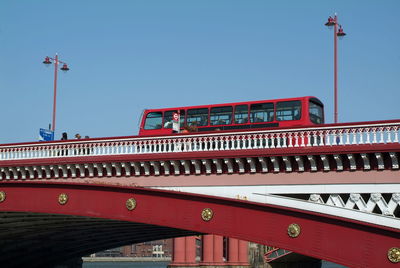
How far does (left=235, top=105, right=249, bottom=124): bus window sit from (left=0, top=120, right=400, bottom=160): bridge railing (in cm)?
792

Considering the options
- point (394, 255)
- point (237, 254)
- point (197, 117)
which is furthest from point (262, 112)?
point (237, 254)

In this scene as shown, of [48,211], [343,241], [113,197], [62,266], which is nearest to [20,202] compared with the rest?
[48,211]

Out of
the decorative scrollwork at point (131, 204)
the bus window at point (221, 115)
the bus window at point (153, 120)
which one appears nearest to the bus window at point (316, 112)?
the bus window at point (221, 115)

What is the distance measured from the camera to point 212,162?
97.2 ft

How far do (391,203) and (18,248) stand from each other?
30.5 meters

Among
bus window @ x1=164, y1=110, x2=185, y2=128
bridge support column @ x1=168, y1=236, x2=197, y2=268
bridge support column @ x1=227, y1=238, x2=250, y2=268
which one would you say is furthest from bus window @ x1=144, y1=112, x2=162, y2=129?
bridge support column @ x1=227, y1=238, x2=250, y2=268

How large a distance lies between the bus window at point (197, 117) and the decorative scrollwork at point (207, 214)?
40.8 feet

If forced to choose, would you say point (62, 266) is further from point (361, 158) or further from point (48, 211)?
point (361, 158)

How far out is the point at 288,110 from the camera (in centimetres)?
3806

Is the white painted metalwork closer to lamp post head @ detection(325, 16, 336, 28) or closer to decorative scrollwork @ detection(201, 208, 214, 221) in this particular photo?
decorative scrollwork @ detection(201, 208, 214, 221)

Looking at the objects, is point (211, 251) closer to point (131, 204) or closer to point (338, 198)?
point (131, 204)

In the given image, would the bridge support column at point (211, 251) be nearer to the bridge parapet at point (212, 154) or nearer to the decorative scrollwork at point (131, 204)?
the bridge parapet at point (212, 154)

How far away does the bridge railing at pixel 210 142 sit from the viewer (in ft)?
88.4

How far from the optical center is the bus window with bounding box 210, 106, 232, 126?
132ft
